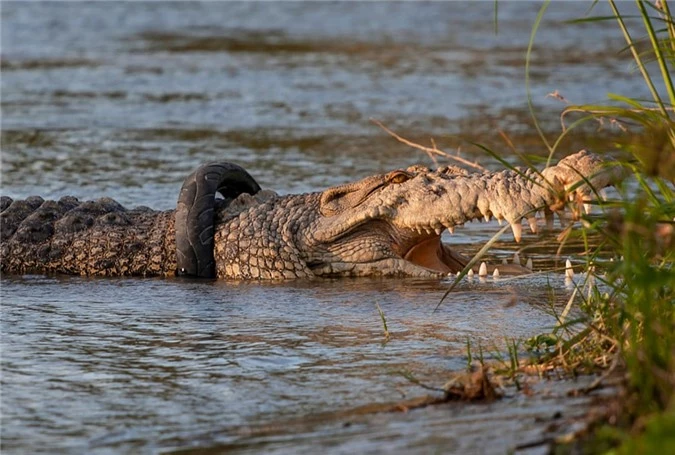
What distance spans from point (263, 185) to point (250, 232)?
8.50 ft

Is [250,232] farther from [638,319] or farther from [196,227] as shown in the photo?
[638,319]

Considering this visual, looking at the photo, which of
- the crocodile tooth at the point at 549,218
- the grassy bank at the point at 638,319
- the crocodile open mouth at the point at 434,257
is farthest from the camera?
the crocodile open mouth at the point at 434,257

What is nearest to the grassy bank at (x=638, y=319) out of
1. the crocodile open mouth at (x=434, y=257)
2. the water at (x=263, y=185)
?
the water at (x=263, y=185)

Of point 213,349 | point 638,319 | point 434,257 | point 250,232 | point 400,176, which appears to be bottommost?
point 213,349

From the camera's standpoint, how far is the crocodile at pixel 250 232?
6227mm

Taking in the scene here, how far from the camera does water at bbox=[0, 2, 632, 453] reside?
378 cm

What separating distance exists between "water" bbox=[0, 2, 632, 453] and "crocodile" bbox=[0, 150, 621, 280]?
0.60ft

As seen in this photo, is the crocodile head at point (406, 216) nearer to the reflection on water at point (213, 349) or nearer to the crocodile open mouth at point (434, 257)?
the crocodile open mouth at point (434, 257)

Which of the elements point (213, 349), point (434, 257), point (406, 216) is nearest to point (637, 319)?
point (213, 349)

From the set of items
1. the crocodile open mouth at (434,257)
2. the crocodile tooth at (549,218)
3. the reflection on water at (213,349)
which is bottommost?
the reflection on water at (213,349)

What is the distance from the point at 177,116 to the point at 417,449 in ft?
31.6

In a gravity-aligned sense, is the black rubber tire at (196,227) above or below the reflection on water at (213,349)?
above

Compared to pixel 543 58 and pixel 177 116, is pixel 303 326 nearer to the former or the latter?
pixel 177 116

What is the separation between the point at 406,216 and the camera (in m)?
6.13
